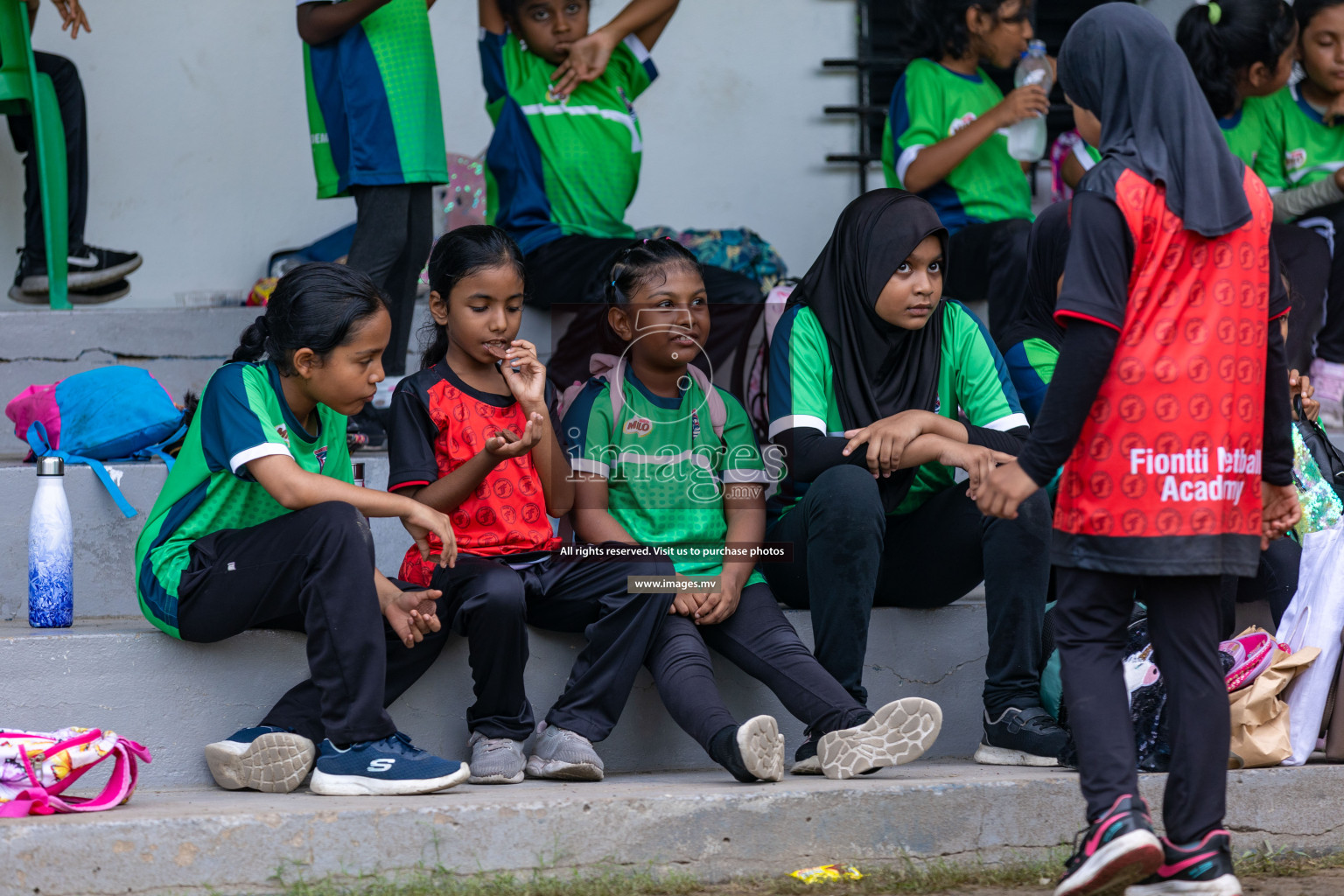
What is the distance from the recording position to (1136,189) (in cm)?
219

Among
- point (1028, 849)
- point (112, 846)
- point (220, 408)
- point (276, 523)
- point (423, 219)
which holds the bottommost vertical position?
point (1028, 849)

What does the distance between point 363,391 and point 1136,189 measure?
1.53m

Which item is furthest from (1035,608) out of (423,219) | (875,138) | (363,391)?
(875,138)

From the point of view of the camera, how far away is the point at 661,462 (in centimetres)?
306

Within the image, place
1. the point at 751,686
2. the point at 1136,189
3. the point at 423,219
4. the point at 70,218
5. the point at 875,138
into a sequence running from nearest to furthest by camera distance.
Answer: the point at 1136,189
the point at 751,686
the point at 423,219
the point at 70,218
the point at 875,138

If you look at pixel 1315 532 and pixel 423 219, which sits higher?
pixel 423 219

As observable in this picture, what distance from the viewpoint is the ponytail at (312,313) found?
8.80ft

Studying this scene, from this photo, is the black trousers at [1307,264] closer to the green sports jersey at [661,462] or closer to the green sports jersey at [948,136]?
the green sports jersey at [948,136]

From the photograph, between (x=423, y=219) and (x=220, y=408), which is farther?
(x=423, y=219)

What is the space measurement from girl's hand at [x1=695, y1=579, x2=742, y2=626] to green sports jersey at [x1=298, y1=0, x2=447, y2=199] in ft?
5.12

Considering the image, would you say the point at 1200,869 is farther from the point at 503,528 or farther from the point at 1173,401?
the point at 503,528

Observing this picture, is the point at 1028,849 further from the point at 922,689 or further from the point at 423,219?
the point at 423,219

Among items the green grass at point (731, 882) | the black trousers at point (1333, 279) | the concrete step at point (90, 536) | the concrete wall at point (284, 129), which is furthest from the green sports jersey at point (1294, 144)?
the concrete step at point (90, 536)

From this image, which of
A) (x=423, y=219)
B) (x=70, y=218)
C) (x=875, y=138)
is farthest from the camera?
(x=875, y=138)
